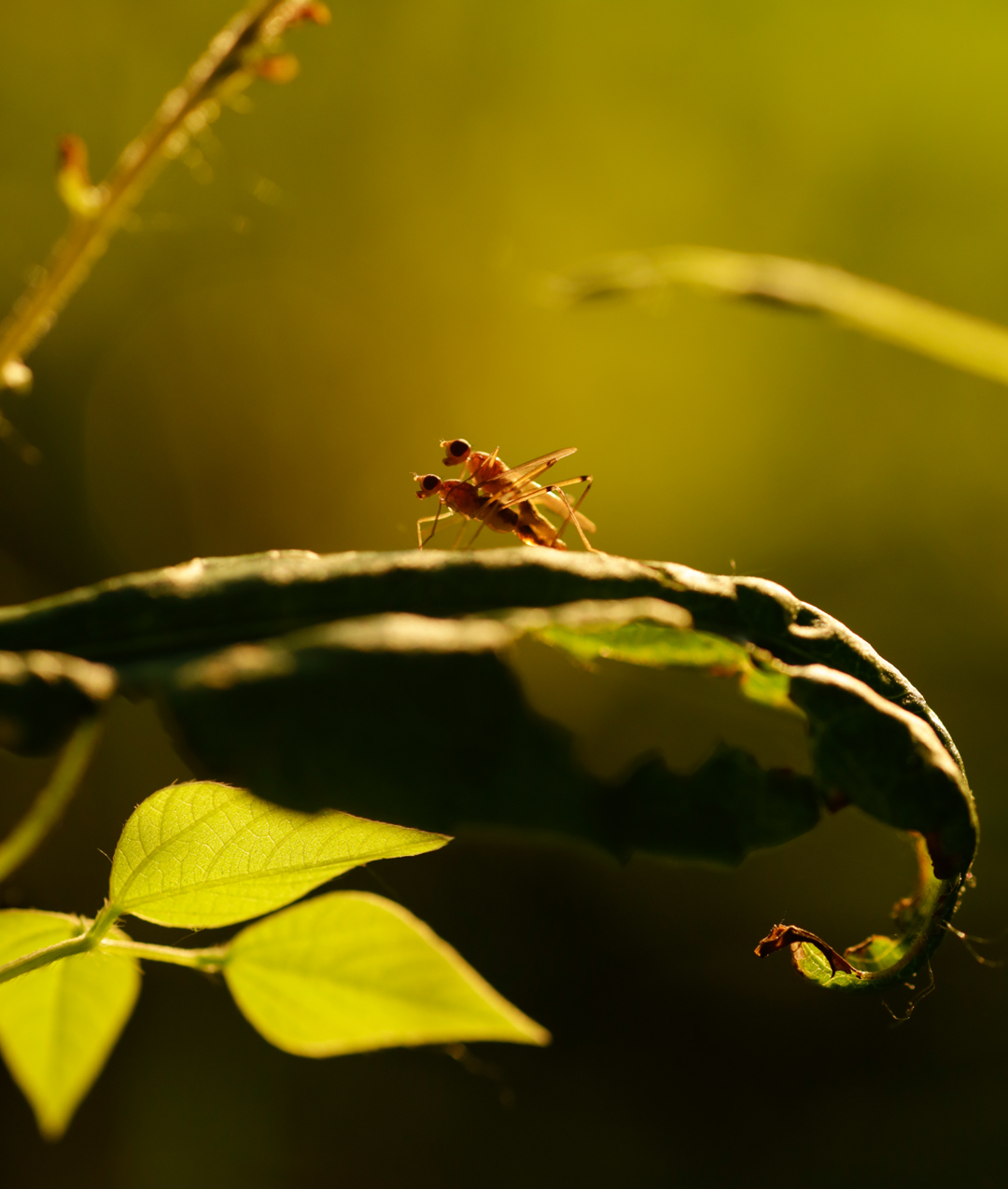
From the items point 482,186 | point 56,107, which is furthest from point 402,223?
point 56,107

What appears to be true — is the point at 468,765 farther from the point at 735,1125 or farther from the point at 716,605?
the point at 735,1125

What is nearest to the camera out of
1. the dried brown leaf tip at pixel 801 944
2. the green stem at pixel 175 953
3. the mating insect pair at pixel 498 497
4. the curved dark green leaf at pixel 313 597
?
the curved dark green leaf at pixel 313 597

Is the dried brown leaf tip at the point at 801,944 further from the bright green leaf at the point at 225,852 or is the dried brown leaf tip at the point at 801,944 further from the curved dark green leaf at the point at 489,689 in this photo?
the bright green leaf at the point at 225,852

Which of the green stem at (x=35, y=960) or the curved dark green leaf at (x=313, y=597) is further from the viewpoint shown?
the green stem at (x=35, y=960)

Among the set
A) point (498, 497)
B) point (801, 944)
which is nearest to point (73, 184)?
point (801, 944)

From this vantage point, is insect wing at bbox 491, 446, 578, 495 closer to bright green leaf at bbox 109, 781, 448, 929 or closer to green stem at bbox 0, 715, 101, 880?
bright green leaf at bbox 109, 781, 448, 929

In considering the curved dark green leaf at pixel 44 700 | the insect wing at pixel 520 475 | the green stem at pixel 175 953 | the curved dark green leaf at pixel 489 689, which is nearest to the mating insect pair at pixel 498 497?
the insect wing at pixel 520 475
